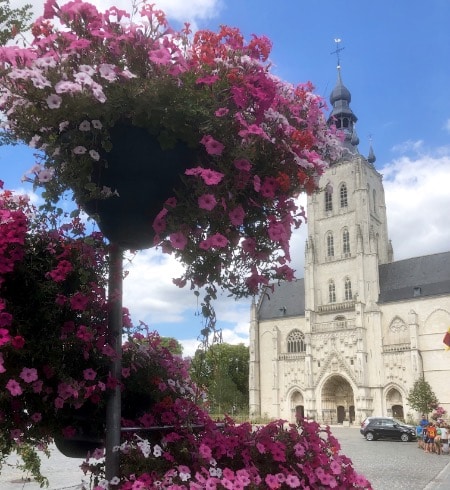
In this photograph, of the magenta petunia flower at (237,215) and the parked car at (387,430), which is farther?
the parked car at (387,430)

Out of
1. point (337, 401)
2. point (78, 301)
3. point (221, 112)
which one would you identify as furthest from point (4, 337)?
point (337, 401)

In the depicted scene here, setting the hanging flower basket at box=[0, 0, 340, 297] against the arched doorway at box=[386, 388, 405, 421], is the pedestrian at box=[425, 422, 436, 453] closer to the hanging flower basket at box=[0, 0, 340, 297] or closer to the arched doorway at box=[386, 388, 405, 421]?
the hanging flower basket at box=[0, 0, 340, 297]

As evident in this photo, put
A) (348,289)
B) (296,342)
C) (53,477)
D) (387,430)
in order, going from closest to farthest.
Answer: (53,477) < (387,430) < (348,289) < (296,342)

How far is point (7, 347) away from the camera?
7.69 ft

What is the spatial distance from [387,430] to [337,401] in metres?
25.0

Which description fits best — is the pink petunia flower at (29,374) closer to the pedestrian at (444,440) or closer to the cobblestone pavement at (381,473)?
the cobblestone pavement at (381,473)

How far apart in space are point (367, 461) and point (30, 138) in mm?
15665

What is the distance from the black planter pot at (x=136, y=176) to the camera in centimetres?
266

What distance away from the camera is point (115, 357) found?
283cm

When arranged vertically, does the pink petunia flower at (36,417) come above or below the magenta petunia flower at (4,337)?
below

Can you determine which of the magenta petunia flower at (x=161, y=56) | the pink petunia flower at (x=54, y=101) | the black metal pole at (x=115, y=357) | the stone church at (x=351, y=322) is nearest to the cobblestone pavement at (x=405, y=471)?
the black metal pole at (x=115, y=357)

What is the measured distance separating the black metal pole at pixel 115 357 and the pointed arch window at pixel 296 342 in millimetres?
54256

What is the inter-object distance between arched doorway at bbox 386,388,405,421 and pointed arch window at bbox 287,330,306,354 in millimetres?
10170

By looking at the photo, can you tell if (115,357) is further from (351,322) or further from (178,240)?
(351,322)
